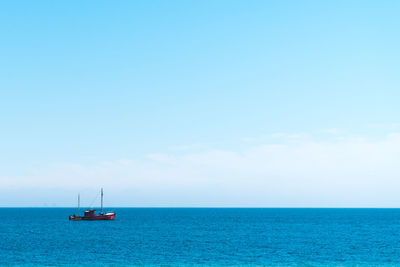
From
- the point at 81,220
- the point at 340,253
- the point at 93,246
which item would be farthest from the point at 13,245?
the point at 81,220

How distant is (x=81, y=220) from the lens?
164375 millimetres

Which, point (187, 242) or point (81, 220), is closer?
point (187, 242)

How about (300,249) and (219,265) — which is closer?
(219,265)

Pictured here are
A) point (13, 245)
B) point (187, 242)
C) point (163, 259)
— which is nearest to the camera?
point (163, 259)

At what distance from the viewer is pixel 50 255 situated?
63875 millimetres

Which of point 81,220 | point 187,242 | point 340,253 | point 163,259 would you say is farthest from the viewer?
point 81,220

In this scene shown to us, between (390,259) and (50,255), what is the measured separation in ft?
164

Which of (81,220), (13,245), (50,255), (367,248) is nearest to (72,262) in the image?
(50,255)

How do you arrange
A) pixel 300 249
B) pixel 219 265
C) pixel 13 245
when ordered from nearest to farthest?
pixel 219 265 < pixel 300 249 < pixel 13 245

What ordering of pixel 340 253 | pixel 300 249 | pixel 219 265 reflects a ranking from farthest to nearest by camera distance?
pixel 300 249, pixel 340 253, pixel 219 265

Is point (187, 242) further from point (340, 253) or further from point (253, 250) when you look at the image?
point (340, 253)

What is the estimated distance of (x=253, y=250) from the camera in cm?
7088

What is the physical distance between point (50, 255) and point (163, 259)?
58.0 ft

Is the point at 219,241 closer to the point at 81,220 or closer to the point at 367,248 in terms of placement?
the point at 367,248
